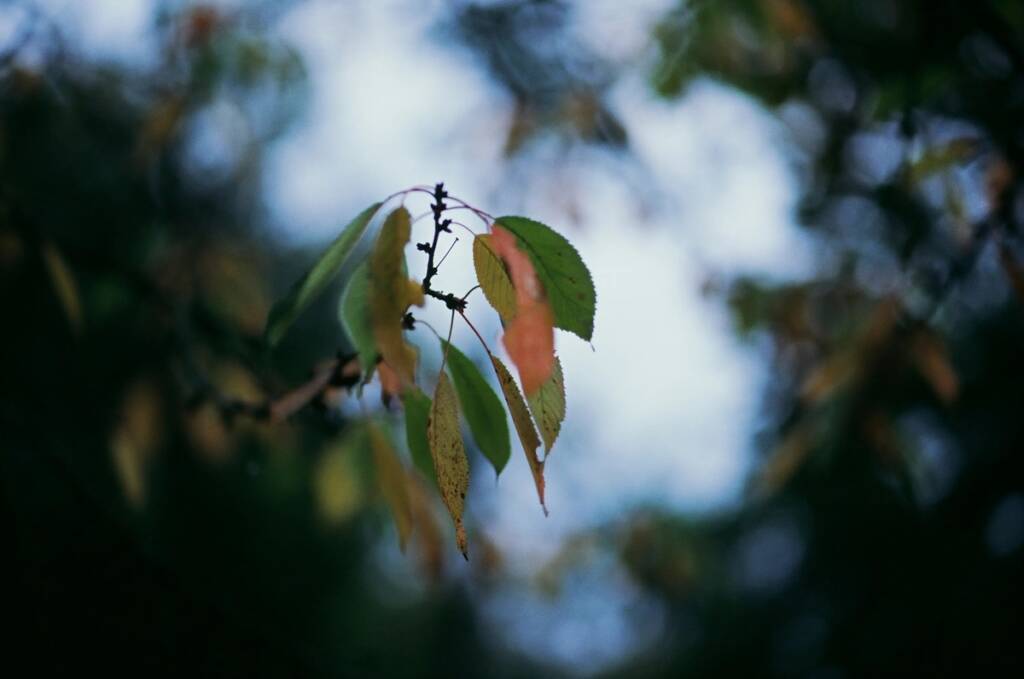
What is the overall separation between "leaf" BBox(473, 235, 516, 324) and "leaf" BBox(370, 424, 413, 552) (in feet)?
1.00

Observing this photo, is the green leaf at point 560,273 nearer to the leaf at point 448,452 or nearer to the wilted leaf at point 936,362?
the leaf at point 448,452

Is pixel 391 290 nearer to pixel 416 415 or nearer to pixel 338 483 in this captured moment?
pixel 416 415

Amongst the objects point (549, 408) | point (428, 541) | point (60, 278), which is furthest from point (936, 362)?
point (60, 278)

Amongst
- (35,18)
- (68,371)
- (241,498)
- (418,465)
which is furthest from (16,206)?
(241,498)

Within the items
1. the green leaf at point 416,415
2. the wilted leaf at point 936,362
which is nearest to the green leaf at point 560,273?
the green leaf at point 416,415

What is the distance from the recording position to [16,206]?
1.03 metres

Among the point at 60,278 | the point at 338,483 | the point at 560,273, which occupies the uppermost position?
the point at 60,278

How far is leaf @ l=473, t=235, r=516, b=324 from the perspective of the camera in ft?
1.69

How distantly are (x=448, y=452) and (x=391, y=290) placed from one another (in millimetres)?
119

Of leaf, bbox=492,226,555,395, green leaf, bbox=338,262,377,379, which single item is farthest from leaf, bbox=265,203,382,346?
leaf, bbox=492,226,555,395

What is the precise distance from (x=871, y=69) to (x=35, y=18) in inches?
66.5

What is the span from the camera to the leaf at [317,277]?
0.54m

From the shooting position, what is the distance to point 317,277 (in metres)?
0.57

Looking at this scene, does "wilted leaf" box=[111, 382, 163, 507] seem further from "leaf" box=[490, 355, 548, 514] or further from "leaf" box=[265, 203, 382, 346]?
"leaf" box=[490, 355, 548, 514]
